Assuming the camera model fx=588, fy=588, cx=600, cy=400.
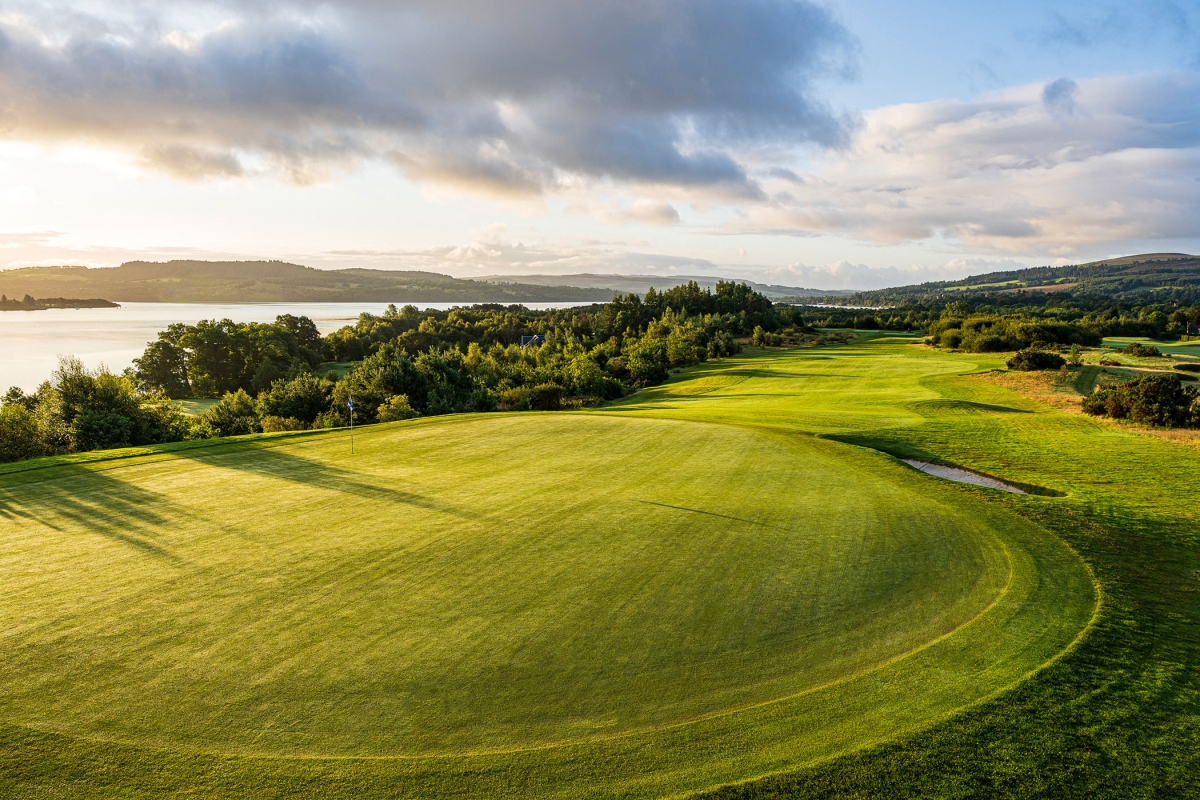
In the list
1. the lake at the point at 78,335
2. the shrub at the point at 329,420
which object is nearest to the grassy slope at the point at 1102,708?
the shrub at the point at 329,420

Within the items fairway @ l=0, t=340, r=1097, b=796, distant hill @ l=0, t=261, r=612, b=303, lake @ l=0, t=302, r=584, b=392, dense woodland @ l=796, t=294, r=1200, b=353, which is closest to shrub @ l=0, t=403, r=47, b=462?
lake @ l=0, t=302, r=584, b=392

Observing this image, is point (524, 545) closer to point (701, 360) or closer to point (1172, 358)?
point (1172, 358)

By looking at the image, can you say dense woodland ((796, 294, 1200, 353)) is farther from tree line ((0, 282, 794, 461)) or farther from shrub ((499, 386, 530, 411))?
shrub ((499, 386, 530, 411))

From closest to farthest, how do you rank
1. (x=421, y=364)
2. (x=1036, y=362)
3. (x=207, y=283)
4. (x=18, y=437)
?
(x=18, y=437) < (x=421, y=364) < (x=1036, y=362) < (x=207, y=283)

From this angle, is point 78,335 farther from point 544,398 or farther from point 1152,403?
point 1152,403

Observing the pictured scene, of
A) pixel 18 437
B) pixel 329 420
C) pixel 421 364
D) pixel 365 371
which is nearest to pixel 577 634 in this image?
pixel 329 420

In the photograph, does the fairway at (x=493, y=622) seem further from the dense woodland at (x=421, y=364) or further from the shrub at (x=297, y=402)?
the shrub at (x=297, y=402)
